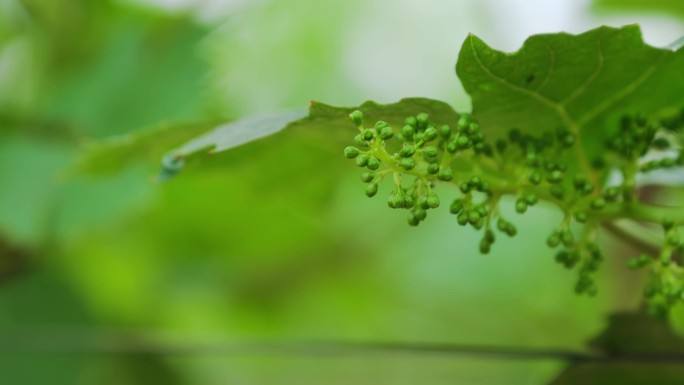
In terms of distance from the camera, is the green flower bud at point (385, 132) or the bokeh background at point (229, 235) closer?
the green flower bud at point (385, 132)

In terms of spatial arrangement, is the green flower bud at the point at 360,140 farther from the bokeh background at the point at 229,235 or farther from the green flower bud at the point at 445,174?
the bokeh background at the point at 229,235

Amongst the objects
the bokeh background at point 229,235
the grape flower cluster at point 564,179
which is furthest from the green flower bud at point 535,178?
the bokeh background at point 229,235

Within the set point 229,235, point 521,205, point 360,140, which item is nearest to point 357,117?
point 360,140

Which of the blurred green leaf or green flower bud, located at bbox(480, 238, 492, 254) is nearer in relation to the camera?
green flower bud, located at bbox(480, 238, 492, 254)

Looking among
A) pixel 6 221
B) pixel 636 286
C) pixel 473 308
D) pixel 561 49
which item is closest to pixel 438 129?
pixel 561 49

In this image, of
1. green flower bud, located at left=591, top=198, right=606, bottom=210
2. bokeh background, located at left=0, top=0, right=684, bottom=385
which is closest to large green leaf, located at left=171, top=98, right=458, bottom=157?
Result: green flower bud, located at left=591, top=198, right=606, bottom=210

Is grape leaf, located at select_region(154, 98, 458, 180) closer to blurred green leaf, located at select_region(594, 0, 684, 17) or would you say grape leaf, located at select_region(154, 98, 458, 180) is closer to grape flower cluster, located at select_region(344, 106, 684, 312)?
grape flower cluster, located at select_region(344, 106, 684, 312)
